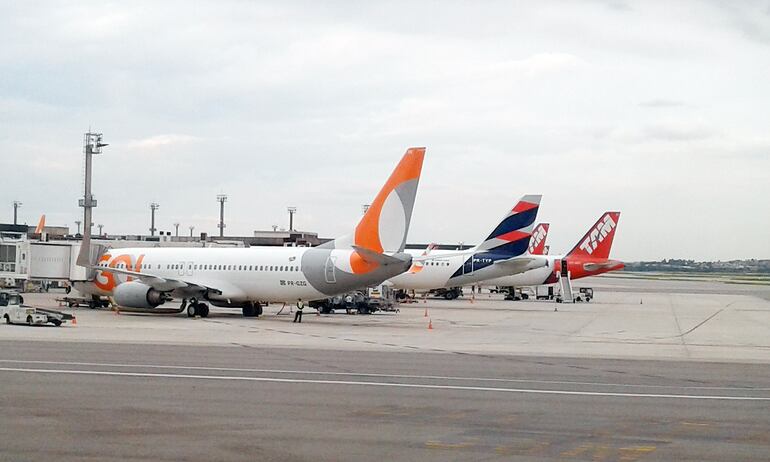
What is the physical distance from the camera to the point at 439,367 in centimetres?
2367

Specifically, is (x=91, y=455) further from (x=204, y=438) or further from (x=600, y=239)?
(x=600, y=239)

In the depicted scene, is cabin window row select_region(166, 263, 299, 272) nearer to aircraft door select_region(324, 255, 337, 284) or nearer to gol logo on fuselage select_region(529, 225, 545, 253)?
aircraft door select_region(324, 255, 337, 284)

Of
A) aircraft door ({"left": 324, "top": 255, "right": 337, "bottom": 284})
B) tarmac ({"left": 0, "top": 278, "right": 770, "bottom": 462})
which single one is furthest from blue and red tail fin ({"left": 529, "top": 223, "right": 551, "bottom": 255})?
tarmac ({"left": 0, "top": 278, "right": 770, "bottom": 462})

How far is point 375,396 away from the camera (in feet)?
59.0

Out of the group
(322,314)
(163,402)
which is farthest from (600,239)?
(163,402)

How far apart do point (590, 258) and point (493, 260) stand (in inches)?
551

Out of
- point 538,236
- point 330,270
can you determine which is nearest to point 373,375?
point 330,270

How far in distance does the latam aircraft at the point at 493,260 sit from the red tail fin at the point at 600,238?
11449mm

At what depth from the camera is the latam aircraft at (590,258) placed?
70.7 metres

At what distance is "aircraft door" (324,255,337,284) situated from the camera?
41250mm

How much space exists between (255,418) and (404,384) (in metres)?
5.53

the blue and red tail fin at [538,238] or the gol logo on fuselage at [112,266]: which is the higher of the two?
the blue and red tail fin at [538,238]

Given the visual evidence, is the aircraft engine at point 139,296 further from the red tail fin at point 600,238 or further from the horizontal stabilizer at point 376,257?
the red tail fin at point 600,238

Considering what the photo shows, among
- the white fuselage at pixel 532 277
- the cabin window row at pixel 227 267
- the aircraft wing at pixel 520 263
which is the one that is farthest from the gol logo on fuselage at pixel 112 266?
the white fuselage at pixel 532 277
